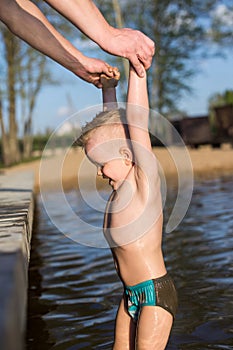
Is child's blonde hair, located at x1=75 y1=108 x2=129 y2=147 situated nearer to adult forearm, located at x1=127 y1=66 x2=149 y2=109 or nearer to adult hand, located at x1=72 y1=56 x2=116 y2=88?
adult forearm, located at x1=127 y1=66 x2=149 y2=109

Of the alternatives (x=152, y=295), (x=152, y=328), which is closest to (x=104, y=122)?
(x=152, y=295)

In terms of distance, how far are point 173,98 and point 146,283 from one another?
32.1 metres

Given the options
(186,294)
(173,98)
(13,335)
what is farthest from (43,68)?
(13,335)

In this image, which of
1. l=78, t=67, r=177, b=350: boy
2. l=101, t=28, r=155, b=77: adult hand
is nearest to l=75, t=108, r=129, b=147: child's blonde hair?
l=78, t=67, r=177, b=350: boy

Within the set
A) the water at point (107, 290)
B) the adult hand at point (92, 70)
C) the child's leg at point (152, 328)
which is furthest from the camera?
the water at point (107, 290)

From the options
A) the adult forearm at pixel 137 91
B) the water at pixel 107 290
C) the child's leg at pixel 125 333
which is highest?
the adult forearm at pixel 137 91

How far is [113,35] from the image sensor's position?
2.71 meters

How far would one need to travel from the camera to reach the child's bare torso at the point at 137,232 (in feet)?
8.52

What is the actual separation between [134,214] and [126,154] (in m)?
0.28

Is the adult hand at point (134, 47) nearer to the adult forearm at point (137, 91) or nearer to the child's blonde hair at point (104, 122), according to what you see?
the adult forearm at point (137, 91)

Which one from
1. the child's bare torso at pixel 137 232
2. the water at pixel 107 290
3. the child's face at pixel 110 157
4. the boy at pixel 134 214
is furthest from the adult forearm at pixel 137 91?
the water at pixel 107 290

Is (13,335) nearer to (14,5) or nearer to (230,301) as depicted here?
(14,5)

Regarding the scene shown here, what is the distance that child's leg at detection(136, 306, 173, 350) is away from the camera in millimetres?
2434

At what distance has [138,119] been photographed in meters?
2.58
